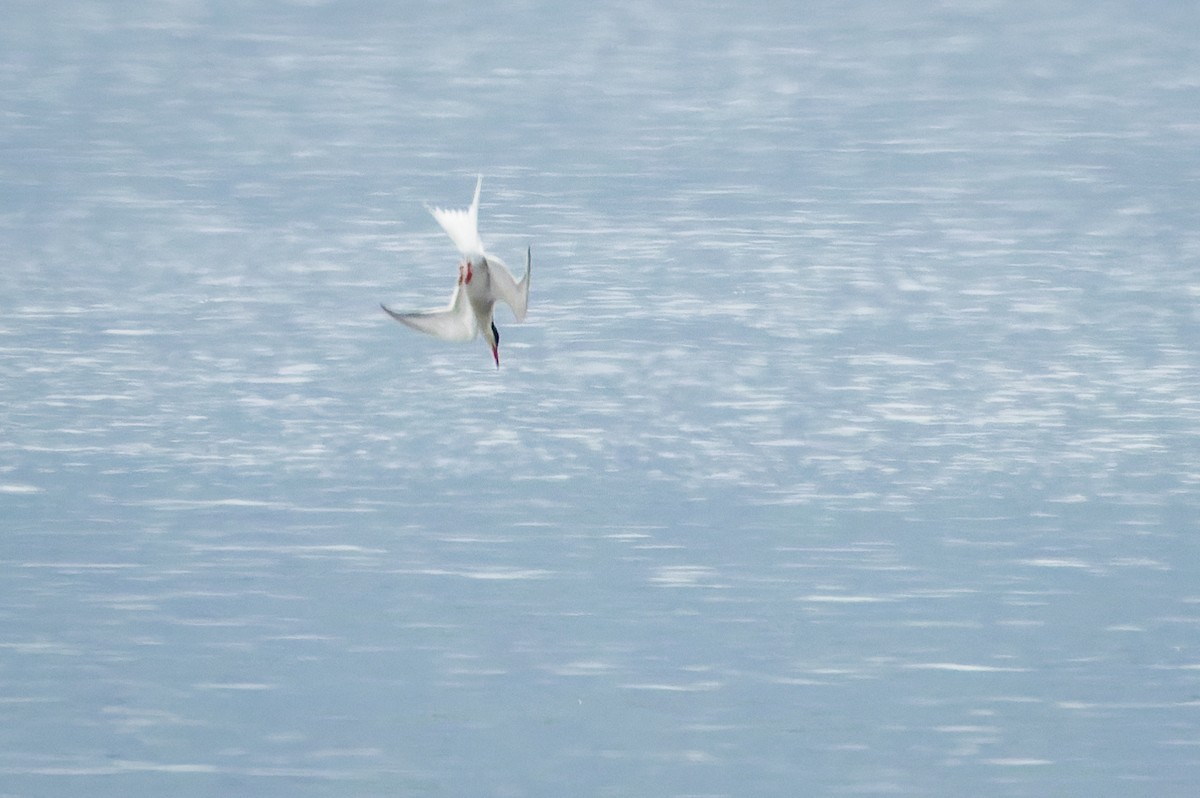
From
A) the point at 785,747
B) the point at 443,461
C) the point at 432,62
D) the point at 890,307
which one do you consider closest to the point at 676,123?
the point at 432,62

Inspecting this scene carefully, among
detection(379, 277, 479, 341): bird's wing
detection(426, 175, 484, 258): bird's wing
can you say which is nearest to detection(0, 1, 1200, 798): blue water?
detection(379, 277, 479, 341): bird's wing

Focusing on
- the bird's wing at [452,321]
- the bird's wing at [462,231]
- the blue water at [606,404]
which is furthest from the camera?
the bird's wing at [452,321]

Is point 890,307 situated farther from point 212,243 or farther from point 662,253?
point 212,243

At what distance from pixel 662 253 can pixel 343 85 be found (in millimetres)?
1061

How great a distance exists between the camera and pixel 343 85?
450 cm

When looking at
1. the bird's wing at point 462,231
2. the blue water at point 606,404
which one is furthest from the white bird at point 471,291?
the blue water at point 606,404

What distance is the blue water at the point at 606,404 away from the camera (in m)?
2.33

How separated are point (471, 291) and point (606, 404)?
24.7 inches

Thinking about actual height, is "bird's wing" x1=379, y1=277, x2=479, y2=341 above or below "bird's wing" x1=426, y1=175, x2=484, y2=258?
below

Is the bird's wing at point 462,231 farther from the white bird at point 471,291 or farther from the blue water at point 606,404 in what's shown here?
the blue water at point 606,404

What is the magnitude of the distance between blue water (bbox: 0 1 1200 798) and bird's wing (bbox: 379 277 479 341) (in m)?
0.27

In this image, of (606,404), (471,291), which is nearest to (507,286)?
(471,291)

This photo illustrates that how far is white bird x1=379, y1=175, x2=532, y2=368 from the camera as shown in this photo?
2559 mm

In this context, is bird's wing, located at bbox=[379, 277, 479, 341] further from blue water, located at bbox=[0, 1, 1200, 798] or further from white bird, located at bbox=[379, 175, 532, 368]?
blue water, located at bbox=[0, 1, 1200, 798]
